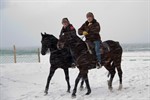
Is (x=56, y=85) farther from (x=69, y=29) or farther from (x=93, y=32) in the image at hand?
(x=93, y=32)

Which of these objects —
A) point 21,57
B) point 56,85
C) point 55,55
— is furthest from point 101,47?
point 21,57

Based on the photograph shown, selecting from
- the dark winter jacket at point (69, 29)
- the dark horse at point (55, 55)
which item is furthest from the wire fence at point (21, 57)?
the dark winter jacket at point (69, 29)

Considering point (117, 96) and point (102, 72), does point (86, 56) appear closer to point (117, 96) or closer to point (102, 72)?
point (117, 96)

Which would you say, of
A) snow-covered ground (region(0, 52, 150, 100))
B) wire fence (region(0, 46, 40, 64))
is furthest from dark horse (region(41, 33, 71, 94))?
wire fence (region(0, 46, 40, 64))

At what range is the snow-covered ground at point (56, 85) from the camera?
1000cm

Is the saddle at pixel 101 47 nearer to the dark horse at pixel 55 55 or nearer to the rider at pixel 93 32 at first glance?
the rider at pixel 93 32

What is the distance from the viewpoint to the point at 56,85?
13.7 m

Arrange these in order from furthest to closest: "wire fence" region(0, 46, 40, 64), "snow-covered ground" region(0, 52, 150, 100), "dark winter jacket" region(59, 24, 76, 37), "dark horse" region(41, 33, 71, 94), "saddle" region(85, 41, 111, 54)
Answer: "wire fence" region(0, 46, 40, 64) < "dark horse" region(41, 33, 71, 94) < "dark winter jacket" region(59, 24, 76, 37) < "saddle" region(85, 41, 111, 54) < "snow-covered ground" region(0, 52, 150, 100)

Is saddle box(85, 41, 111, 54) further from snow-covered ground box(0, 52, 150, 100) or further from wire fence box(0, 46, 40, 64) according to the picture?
wire fence box(0, 46, 40, 64)

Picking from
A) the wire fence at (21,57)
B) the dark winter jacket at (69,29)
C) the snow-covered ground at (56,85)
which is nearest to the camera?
the snow-covered ground at (56,85)

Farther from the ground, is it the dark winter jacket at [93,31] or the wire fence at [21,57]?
the dark winter jacket at [93,31]

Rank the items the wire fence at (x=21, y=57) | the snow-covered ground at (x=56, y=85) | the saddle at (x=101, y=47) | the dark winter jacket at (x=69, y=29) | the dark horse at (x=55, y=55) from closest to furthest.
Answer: the snow-covered ground at (x=56, y=85) < the saddle at (x=101, y=47) < the dark winter jacket at (x=69, y=29) < the dark horse at (x=55, y=55) < the wire fence at (x=21, y=57)

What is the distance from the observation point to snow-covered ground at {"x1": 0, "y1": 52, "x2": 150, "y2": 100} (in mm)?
10000

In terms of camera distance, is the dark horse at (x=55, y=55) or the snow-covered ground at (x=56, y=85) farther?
the dark horse at (x=55, y=55)
